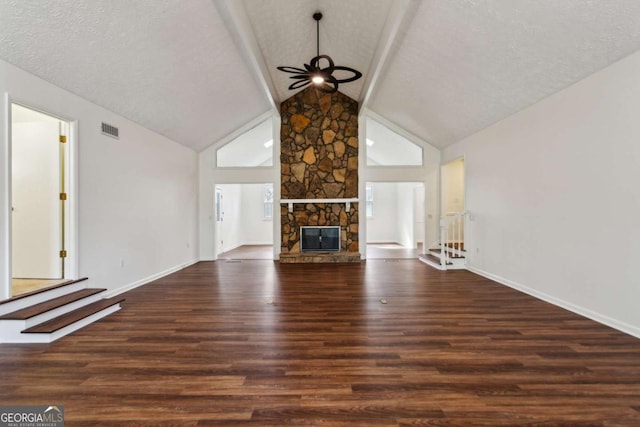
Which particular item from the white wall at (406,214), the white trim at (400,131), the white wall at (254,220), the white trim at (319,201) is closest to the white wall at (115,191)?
the white trim at (319,201)

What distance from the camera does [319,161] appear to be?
771 centimetres

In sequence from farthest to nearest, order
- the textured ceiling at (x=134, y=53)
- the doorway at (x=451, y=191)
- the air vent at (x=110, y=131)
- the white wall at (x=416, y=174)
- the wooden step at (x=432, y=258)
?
the white wall at (x=416, y=174) < the doorway at (x=451, y=191) < the wooden step at (x=432, y=258) < the air vent at (x=110, y=131) < the textured ceiling at (x=134, y=53)

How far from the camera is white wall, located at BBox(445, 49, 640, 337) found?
2912mm

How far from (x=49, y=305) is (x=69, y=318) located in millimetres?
260

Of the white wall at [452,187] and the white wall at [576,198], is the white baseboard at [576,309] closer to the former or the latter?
the white wall at [576,198]

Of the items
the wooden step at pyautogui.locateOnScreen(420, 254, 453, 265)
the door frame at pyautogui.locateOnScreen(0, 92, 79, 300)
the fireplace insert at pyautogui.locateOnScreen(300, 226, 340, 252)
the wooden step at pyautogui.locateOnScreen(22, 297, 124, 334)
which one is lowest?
the wooden step at pyautogui.locateOnScreen(22, 297, 124, 334)

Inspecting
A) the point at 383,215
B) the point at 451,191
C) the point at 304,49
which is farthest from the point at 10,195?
the point at 383,215

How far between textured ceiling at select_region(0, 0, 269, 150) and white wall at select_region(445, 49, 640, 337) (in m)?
4.40

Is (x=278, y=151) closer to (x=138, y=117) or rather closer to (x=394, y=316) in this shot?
(x=138, y=117)

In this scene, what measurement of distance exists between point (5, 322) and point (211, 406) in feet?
7.69

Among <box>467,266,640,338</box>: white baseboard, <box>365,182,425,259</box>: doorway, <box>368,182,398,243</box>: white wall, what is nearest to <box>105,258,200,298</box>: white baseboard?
<box>467,266,640,338</box>: white baseboard

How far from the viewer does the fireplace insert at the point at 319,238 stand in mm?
7699

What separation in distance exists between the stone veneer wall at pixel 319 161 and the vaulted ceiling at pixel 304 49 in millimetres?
1327

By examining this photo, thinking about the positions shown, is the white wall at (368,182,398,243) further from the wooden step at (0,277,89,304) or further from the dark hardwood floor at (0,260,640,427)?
the wooden step at (0,277,89,304)
